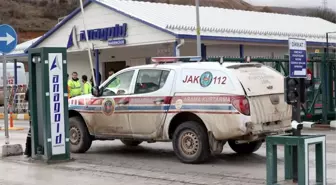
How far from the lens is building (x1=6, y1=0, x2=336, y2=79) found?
23266 millimetres

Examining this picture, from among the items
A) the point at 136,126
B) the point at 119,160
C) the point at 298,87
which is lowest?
the point at 119,160

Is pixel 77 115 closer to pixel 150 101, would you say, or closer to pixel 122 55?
pixel 150 101

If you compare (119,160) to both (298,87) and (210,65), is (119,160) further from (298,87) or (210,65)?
(298,87)

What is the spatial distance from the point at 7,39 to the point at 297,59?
7091mm

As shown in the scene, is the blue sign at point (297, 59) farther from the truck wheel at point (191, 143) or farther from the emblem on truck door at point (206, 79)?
the truck wheel at point (191, 143)

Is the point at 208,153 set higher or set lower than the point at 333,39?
lower

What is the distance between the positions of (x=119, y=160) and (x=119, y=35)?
14.1m

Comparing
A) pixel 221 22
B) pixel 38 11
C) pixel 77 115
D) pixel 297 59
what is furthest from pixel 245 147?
pixel 38 11

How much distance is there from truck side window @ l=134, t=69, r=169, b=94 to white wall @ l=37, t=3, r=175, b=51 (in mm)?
10809

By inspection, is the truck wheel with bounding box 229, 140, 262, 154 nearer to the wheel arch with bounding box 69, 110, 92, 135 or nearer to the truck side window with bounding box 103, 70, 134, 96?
the truck side window with bounding box 103, 70, 134, 96

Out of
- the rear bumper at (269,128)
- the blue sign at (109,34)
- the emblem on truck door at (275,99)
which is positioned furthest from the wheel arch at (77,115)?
the blue sign at (109,34)

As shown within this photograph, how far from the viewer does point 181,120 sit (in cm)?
1085

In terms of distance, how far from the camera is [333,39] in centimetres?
3058

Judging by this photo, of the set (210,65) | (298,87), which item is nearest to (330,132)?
(210,65)
